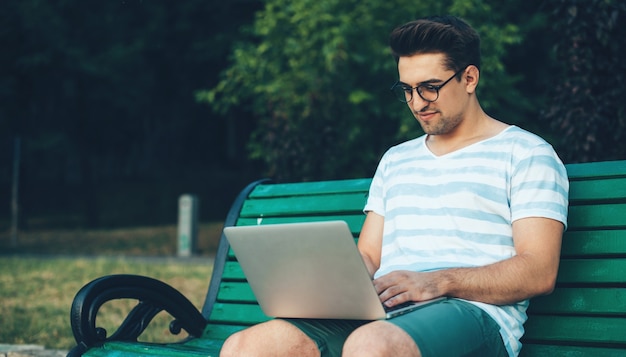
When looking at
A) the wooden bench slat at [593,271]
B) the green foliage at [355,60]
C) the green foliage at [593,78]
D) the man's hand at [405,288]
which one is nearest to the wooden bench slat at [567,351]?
the wooden bench slat at [593,271]

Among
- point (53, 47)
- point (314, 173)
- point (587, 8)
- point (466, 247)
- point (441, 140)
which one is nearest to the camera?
point (466, 247)

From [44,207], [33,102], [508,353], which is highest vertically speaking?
[508,353]

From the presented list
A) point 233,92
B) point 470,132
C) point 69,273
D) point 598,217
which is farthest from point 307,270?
point 233,92

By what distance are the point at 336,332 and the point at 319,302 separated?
6.4 inches

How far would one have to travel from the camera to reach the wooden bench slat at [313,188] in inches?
156

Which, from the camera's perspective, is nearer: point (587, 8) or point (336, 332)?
point (336, 332)

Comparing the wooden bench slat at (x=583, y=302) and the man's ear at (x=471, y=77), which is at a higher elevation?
the man's ear at (x=471, y=77)

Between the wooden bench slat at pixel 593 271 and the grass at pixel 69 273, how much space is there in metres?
3.72

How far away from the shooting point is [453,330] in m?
2.58

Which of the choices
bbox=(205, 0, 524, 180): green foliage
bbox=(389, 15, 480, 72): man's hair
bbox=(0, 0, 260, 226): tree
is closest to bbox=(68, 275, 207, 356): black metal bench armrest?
bbox=(389, 15, 480, 72): man's hair

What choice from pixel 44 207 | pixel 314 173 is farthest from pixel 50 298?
pixel 44 207

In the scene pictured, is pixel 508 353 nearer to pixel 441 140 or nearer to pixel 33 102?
pixel 441 140

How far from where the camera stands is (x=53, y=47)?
75.2ft

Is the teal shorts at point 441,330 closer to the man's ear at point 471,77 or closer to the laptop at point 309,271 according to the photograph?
the laptop at point 309,271
